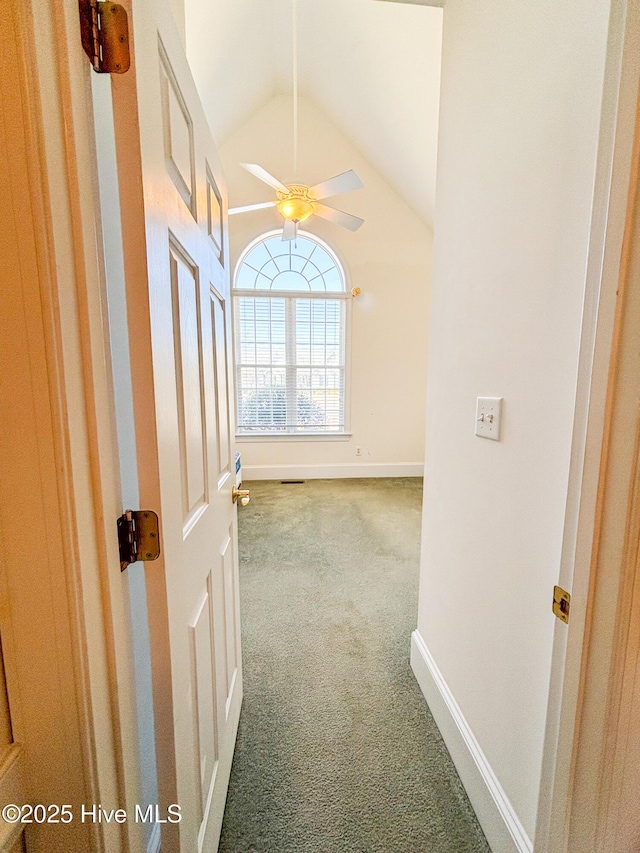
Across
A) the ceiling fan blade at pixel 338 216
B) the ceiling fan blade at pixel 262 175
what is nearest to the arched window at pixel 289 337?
the ceiling fan blade at pixel 338 216

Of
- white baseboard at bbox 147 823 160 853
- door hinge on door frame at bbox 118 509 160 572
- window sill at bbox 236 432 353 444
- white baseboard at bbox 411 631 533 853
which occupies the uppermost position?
door hinge on door frame at bbox 118 509 160 572

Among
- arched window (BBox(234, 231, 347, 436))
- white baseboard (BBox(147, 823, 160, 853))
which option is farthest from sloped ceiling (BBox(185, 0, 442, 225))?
white baseboard (BBox(147, 823, 160, 853))

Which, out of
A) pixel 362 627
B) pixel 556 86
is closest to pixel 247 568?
pixel 362 627

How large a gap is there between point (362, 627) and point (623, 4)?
2192mm

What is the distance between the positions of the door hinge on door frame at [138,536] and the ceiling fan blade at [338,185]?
2622 millimetres

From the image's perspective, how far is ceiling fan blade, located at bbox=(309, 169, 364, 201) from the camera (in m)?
2.44

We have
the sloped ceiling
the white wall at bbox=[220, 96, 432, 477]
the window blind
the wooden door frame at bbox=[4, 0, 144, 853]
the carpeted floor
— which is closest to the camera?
the wooden door frame at bbox=[4, 0, 144, 853]

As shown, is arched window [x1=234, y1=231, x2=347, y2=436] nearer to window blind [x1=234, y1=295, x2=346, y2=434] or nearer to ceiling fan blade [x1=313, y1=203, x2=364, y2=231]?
window blind [x1=234, y1=295, x2=346, y2=434]

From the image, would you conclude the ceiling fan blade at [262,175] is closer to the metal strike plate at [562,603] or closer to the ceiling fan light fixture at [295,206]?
the ceiling fan light fixture at [295,206]

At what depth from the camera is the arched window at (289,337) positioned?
14.3 feet

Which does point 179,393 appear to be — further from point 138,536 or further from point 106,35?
point 106,35

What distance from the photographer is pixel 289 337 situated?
4.49 metres

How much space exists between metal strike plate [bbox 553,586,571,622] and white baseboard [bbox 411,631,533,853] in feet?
2.27

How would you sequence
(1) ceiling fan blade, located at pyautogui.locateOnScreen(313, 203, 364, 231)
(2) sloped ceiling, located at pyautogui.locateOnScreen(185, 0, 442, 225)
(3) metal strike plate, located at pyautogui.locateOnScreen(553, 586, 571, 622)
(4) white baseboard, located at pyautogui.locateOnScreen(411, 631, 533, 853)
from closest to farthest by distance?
1. (3) metal strike plate, located at pyautogui.locateOnScreen(553, 586, 571, 622)
2. (4) white baseboard, located at pyautogui.locateOnScreen(411, 631, 533, 853)
3. (2) sloped ceiling, located at pyautogui.locateOnScreen(185, 0, 442, 225)
4. (1) ceiling fan blade, located at pyautogui.locateOnScreen(313, 203, 364, 231)
